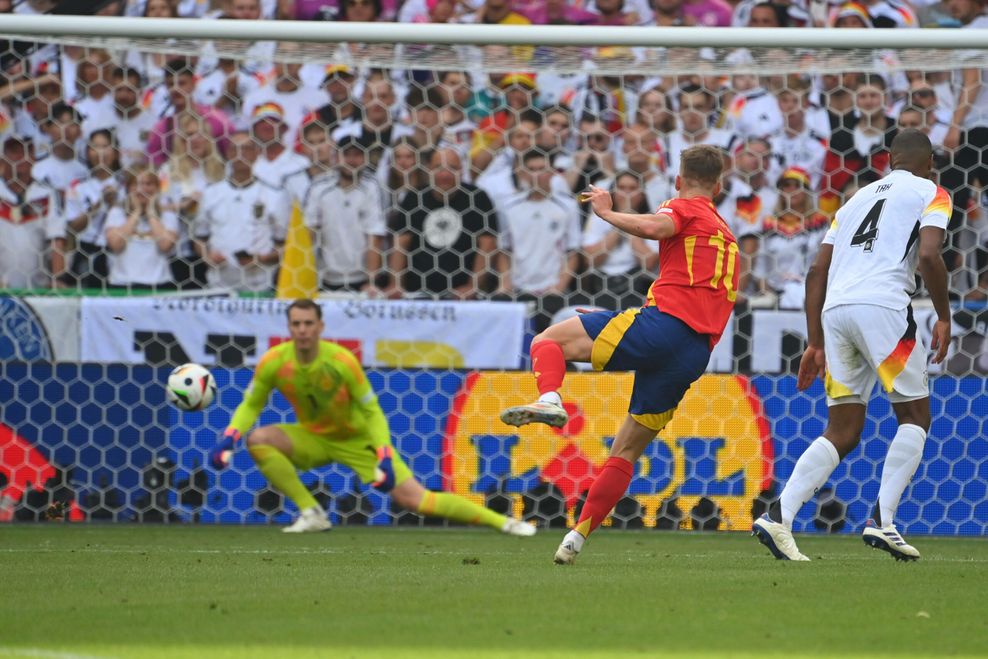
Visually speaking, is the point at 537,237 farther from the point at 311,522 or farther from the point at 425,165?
the point at 311,522

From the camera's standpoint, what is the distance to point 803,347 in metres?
8.41

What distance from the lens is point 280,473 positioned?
7.92m

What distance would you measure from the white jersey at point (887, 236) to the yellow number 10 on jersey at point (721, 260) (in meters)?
0.59

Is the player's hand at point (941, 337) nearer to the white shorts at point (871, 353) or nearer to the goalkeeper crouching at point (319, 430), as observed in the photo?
the white shorts at point (871, 353)

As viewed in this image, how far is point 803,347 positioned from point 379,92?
3592mm

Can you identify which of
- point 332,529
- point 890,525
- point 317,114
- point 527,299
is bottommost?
point 332,529

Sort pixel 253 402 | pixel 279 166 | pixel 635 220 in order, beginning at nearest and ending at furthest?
pixel 635 220, pixel 253 402, pixel 279 166

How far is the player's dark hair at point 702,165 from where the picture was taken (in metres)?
5.58

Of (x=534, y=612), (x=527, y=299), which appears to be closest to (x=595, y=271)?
(x=527, y=299)

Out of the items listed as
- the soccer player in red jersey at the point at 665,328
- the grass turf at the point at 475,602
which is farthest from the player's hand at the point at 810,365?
the grass turf at the point at 475,602

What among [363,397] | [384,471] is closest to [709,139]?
[363,397]

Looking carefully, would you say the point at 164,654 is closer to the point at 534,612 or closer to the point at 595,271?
the point at 534,612

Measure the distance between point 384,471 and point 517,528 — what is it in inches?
29.2

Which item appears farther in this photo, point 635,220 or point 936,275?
point 936,275
